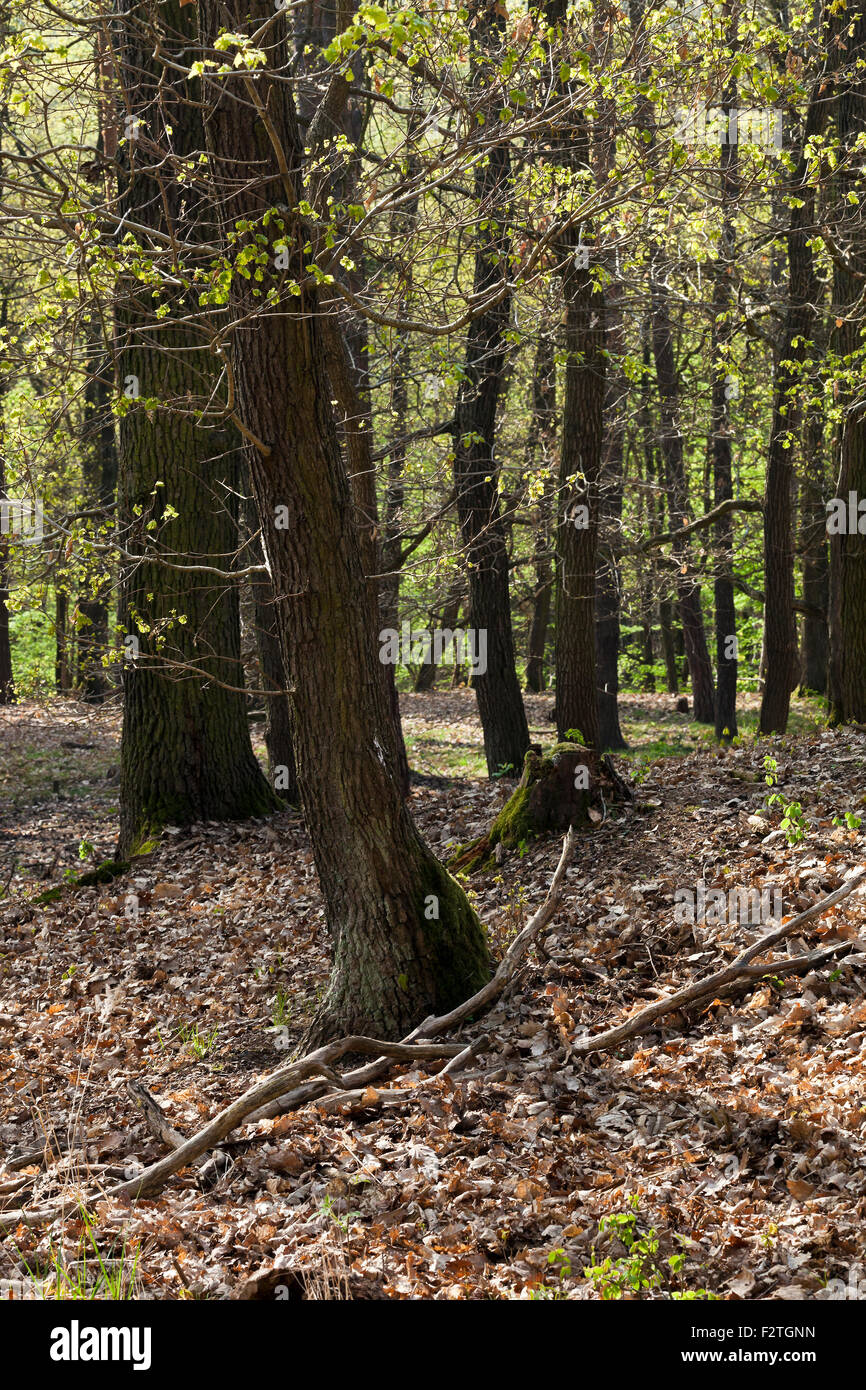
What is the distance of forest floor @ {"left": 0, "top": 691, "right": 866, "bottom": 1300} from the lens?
3.73 meters

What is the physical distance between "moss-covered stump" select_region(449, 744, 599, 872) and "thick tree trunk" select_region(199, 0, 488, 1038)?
8.24ft

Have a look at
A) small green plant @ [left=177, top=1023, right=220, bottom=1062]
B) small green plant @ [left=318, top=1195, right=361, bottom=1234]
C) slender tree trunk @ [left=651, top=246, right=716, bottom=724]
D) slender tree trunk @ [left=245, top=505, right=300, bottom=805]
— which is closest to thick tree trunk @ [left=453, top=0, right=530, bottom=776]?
slender tree trunk @ [left=651, top=246, right=716, bottom=724]

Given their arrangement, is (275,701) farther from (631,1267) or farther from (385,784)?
(631,1267)

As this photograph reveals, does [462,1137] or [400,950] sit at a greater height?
[400,950]

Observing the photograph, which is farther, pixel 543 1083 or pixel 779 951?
pixel 779 951

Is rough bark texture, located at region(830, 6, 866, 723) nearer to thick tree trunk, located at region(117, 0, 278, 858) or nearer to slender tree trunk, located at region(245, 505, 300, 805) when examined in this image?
slender tree trunk, located at region(245, 505, 300, 805)

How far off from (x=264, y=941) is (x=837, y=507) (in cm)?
668

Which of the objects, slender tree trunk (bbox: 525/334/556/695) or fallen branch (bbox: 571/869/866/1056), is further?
slender tree trunk (bbox: 525/334/556/695)

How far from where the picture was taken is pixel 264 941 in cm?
782

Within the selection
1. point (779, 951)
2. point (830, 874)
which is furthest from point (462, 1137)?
point (830, 874)

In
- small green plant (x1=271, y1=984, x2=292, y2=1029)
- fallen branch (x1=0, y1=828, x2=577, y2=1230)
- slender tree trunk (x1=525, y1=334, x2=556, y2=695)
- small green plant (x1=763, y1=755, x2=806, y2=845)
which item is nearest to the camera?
fallen branch (x1=0, y1=828, x2=577, y2=1230)

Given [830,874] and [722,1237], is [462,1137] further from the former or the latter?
[830,874]

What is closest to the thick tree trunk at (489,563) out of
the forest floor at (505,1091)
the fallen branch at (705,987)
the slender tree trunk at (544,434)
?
the slender tree trunk at (544,434)
